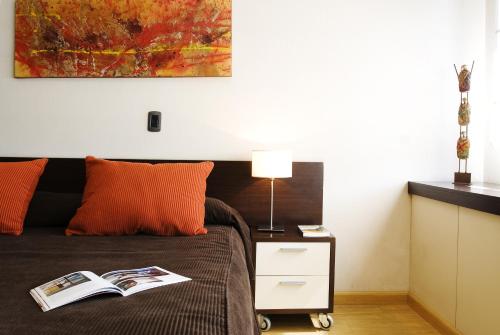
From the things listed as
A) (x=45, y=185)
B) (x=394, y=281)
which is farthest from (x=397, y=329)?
(x=45, y=185)

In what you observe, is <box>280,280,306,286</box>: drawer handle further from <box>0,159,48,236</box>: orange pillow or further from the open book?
<box>0,159,48,236</box>: orange pillow

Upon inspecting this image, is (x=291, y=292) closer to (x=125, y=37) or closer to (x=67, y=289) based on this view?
(x=67, y=289)

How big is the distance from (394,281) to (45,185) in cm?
238

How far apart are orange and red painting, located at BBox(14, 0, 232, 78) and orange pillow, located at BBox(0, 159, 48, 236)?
0.71 meters

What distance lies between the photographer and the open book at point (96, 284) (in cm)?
104

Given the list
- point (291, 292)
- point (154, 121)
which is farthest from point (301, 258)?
point (154, 121)

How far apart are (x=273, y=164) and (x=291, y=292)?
729 mm

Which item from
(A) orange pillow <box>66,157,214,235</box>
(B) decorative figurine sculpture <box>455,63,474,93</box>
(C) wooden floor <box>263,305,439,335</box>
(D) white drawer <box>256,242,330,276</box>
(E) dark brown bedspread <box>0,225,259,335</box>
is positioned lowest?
(C) wooden floor <box>263,305,439,335</box>

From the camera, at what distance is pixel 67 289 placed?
43.1 inches

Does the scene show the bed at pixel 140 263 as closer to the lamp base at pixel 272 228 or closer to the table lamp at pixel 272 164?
the lamp base at pixel 272 228

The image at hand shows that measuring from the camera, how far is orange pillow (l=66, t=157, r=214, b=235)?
6.33ft

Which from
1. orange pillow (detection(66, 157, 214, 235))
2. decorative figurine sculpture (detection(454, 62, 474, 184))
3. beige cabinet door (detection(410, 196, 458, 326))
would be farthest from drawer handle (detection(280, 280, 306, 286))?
decorative figurine sculpture (detection(454, 62, 474, 184))

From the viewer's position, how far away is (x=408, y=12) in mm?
2537

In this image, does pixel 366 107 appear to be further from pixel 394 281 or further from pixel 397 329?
pixel 397 329
